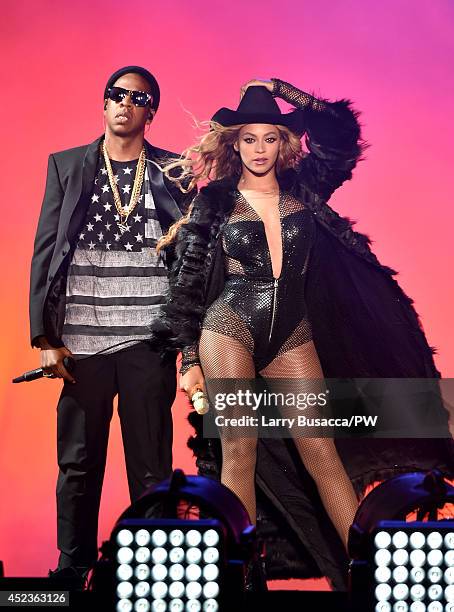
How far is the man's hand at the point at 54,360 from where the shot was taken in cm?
342

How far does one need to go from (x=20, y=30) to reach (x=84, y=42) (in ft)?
0.90

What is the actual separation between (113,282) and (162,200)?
1.22 ft

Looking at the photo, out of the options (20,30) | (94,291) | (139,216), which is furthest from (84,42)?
(94,291)

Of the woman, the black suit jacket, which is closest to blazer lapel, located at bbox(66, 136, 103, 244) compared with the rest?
the black suit jacket

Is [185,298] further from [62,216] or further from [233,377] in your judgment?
[62,216]

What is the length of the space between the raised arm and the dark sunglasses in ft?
1.84

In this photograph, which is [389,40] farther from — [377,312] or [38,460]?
[38,460]

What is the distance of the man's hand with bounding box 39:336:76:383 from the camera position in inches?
135

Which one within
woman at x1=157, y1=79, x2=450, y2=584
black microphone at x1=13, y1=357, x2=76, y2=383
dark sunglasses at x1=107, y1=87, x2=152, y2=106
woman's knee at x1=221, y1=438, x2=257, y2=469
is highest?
dark sunglasses at x1=107, y1=87, x2=152, y2=106

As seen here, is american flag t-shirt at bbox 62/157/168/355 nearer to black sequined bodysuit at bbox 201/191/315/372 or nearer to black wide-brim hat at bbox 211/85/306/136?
black sequined bodysuit at bbox 201/191/315/372

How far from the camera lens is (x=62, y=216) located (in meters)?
3.46

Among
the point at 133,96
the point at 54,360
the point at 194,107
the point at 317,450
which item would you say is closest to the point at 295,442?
the point at 317,450

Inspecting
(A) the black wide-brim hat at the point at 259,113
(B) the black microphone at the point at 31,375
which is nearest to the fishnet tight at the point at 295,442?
(B) the black microphone at the point at 31,375

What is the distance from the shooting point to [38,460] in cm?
346
